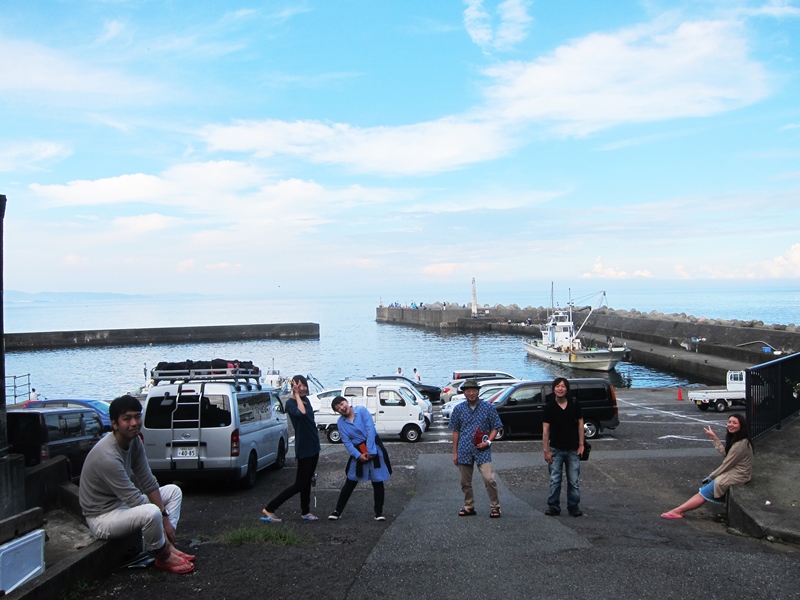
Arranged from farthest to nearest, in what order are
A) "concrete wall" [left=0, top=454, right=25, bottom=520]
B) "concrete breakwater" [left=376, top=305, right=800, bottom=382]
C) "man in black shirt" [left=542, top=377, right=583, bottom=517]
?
"concrete breakwater" [left=376, top=305, right=800, bottom=382], "man in black shirt" [left=542, top=377, right=583, bottom=517], "concrete wall" [left=0, top=454, right=25, bottom=520]

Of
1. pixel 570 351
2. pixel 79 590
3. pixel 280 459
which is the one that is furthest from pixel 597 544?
pixel 570 351

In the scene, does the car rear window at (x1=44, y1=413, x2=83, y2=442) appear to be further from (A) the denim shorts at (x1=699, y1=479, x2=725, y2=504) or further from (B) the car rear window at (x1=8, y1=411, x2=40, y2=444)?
(A) the denim shorts at (x1=699, y1=479, x2=725, y2=504)

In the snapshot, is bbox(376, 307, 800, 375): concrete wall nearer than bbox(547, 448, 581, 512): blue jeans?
No

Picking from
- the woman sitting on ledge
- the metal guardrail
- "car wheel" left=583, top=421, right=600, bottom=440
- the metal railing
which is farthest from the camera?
the metal railing

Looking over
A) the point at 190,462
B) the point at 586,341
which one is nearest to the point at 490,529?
the point at 190,462

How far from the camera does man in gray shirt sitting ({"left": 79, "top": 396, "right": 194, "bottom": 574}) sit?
19.1 feet

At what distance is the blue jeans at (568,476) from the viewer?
8.52 m

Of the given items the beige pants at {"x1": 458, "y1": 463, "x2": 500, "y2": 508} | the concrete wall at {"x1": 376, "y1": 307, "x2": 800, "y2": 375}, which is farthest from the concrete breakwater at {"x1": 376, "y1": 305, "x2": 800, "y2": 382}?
the beige pants at {"x1": 458, "y1": 463, "x2": 500, "y2": 508}

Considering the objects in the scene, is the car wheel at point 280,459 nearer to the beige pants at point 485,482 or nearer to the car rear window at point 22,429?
the car rear window at point 22,429

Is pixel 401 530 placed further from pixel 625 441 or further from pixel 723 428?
pixel 723 428

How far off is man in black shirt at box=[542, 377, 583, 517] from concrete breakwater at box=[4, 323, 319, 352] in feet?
302

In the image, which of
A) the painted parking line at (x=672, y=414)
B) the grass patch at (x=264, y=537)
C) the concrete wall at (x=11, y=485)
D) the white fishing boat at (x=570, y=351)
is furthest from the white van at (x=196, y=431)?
the white fishing boat at (x=570, y=351)

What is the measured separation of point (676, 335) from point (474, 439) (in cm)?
6369

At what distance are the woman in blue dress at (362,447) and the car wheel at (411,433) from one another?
33.6 feet
